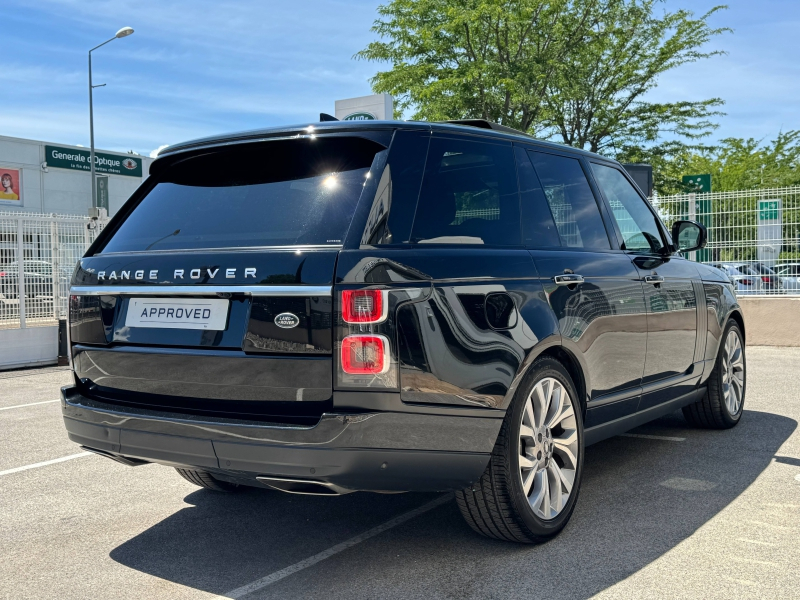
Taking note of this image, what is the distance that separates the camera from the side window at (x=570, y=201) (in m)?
4.17

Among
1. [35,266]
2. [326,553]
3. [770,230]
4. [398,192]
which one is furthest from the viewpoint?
[770,230]

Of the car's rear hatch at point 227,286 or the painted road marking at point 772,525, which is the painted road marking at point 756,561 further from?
the car's rear hatch at point 227,286

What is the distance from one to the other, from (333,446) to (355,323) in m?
0.45

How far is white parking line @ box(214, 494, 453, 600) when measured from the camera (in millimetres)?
3154

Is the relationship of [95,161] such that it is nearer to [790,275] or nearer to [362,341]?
[790,275]

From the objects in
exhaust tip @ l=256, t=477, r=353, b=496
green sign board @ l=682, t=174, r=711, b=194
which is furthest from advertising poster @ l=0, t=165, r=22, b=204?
exhaust tip @ l=256, t=477, r=353, b=496

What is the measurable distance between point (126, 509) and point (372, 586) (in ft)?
5.79

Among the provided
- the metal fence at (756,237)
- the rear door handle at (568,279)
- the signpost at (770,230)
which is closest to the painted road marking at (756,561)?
Result: the rear door handle at (568,279)

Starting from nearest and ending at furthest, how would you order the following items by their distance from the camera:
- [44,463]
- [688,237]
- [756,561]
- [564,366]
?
[756,561]
[564,366]
[44,463]
[688,237]

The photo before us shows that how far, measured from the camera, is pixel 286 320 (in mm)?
2982

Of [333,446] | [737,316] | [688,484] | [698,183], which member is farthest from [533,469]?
[698,183]

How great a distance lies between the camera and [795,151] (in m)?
38.6

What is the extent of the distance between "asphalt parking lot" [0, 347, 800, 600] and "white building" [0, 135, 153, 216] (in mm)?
38316

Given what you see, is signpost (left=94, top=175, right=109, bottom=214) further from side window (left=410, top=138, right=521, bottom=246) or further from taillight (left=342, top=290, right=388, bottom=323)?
taillight (left=342, top=290, right=388, bottom=323)
